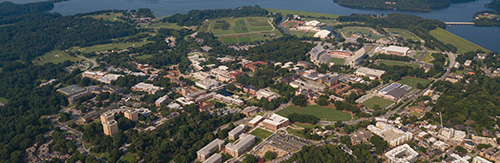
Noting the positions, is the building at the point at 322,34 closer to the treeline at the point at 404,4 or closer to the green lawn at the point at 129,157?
the treeline at the point at 404,4

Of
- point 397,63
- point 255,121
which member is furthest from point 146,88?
point 397,63

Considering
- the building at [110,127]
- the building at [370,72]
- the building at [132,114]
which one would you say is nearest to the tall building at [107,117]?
the building at [110,127]

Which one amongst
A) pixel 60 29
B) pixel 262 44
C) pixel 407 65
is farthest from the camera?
pixel 60 29

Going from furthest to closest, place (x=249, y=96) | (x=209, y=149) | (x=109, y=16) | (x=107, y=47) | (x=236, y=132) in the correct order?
(x=109, y=16)
(x=107, y=47)
(x=249, y=96)
(x=236, y=132)
(x=209, y=149)

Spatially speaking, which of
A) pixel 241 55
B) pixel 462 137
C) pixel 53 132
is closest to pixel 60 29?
pixel 241 55

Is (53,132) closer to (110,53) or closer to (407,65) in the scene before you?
(110,53)

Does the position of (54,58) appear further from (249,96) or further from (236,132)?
(236,132)
